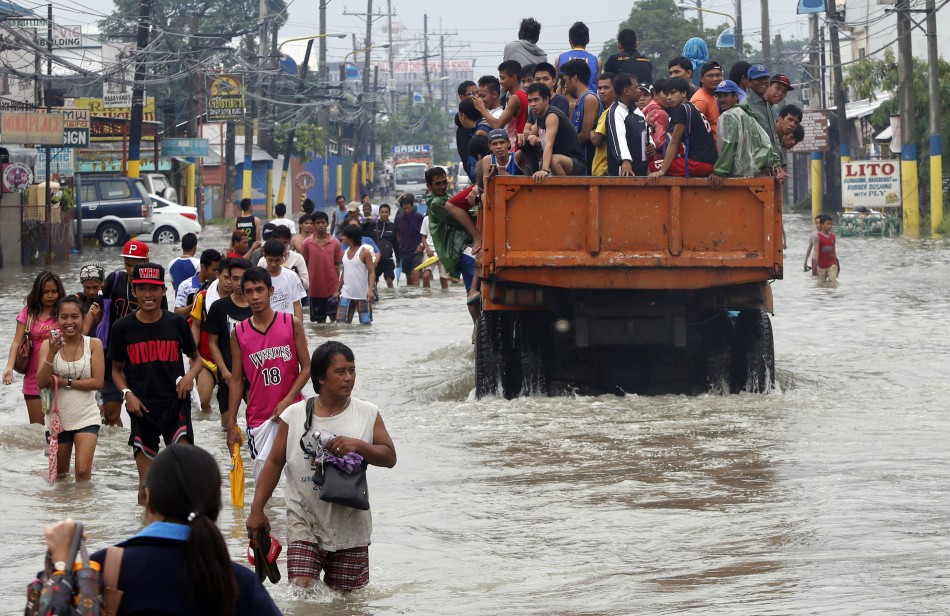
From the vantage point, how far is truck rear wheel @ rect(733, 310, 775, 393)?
1180cm

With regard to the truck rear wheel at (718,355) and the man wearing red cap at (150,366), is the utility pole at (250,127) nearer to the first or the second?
the truck rear wheel at (718,355)

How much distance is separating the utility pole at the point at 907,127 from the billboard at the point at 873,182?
232 millimetres

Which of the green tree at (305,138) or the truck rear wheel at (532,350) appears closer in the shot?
the truck rear wheel at (532,350)

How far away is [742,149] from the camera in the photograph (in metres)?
11.1

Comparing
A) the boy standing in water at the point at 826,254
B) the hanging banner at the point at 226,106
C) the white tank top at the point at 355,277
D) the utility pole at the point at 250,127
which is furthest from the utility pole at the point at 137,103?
the white tank top at the point at 355,277

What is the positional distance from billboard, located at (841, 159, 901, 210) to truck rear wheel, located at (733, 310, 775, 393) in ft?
83.6

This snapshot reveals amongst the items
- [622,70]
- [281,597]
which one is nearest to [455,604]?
[281,597]

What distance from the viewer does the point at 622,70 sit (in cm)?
1395

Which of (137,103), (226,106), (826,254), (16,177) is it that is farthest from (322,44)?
(826,254)

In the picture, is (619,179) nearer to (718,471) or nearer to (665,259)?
(665,259)

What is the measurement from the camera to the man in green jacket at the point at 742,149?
36.3ft

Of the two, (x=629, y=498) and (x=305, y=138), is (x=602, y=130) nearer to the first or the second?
(x=629, y=498)

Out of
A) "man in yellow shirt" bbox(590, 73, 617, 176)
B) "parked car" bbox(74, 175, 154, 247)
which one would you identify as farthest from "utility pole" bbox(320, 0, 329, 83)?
"man in yellow shirt" bbox(590, 73, 617, 176)

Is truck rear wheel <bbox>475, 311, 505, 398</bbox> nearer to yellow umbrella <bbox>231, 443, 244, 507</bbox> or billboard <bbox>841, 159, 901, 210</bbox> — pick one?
yellow umbrella <bbox>231, 443, 244, 507</bbox>
